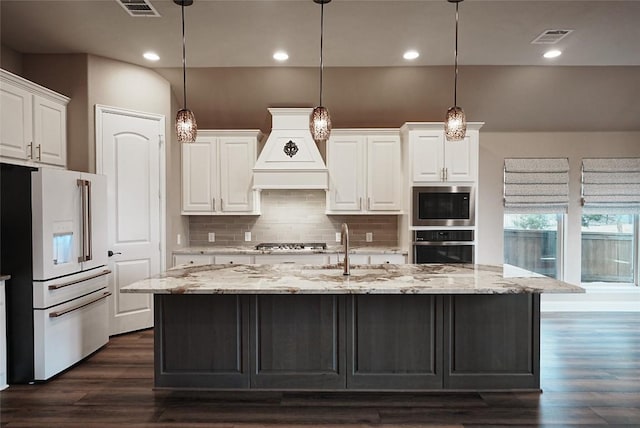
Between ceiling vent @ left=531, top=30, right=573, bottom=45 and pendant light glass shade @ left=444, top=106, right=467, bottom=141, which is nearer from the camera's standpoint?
pendant light glass shade @ left=444, top=106, right=467, bottom=141

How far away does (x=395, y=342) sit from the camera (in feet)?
10.6

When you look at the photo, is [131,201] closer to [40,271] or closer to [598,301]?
[40,271]

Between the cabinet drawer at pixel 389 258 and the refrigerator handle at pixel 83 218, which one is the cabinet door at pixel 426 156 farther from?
the refrigerator handle at pixel 83 218

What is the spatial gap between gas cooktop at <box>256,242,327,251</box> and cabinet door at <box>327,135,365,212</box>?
584 mm

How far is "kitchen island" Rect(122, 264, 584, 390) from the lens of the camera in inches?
126

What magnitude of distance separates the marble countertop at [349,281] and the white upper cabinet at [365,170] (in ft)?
6.35

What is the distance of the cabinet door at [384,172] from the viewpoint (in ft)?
18.3

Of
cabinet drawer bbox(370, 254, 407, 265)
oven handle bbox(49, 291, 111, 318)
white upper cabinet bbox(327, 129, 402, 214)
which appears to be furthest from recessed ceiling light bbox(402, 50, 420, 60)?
oven handle bbox(49, 291, 111, 318)

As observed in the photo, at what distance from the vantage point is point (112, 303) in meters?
4.73

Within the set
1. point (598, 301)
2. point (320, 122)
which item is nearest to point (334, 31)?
point (320, 122)

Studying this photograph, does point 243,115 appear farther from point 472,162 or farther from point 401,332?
point 401,332

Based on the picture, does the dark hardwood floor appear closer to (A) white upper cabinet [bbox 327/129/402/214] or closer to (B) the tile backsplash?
(B) the tile backsplash

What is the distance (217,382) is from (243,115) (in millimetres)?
3560

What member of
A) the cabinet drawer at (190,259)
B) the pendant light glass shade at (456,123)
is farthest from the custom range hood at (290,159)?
the pendant light glass shade at (456,123)
